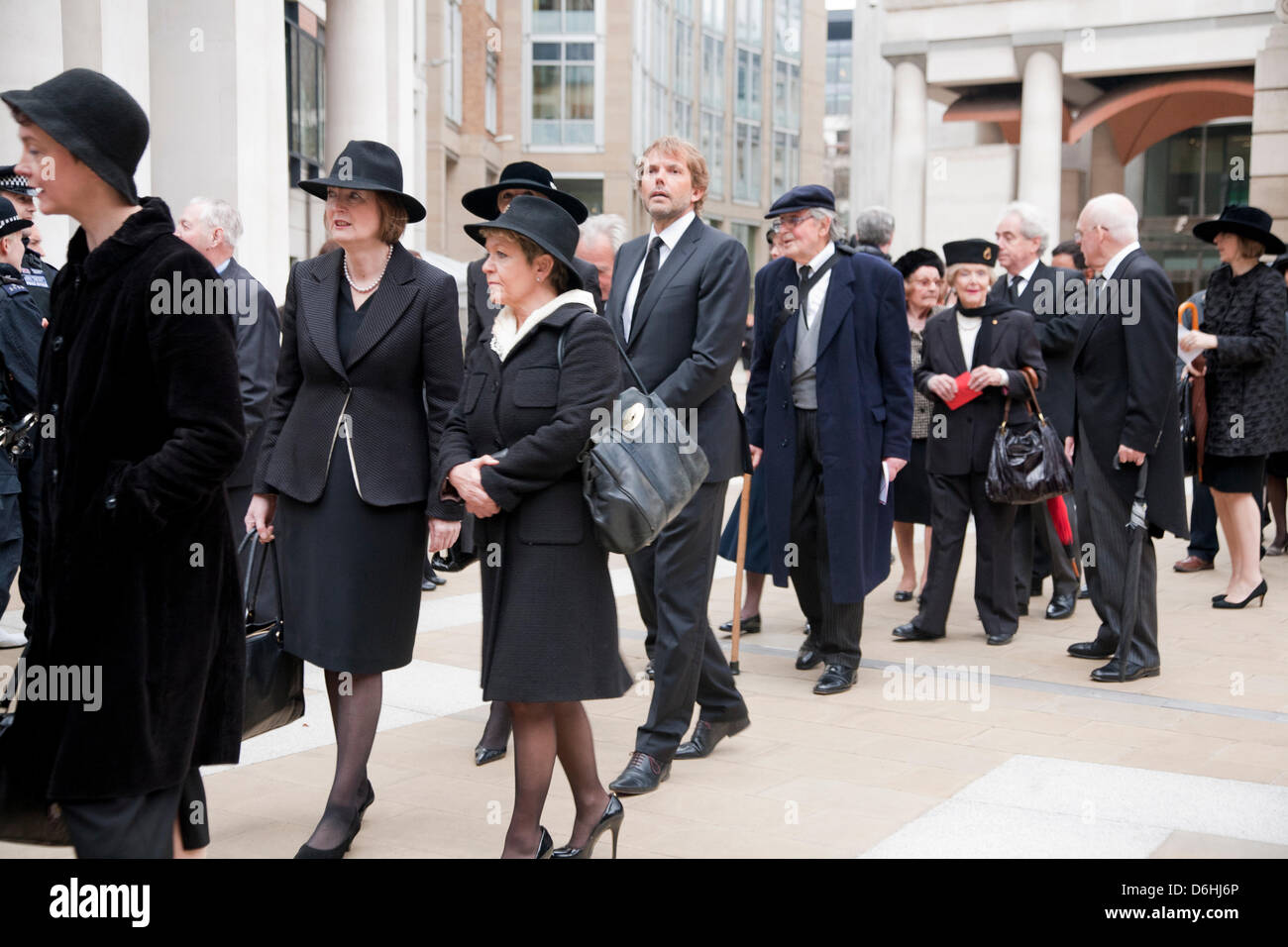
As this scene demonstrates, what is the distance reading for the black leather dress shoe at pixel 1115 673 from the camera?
6844 mm

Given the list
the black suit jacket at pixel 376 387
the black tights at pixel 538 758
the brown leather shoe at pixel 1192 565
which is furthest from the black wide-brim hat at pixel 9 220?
the brown leather shoe at pixel 1192 565

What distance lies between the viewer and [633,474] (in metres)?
3.91

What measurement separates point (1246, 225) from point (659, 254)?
4476 mm

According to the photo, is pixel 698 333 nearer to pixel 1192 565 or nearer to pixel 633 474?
pixel 633 474

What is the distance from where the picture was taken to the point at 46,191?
3.12 meters

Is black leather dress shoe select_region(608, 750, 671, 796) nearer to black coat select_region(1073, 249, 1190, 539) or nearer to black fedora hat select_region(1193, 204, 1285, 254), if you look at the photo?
black coat select_region(1073, 249, 1190, 539)

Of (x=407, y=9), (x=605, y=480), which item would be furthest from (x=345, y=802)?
→ (x=407, y=9)

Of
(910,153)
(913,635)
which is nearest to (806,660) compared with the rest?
(913,635)

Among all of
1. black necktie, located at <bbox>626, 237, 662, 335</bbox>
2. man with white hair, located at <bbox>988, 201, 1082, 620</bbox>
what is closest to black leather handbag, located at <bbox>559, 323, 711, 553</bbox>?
black necktie, located at <bbox>626, 237, 662, 335</bbox>

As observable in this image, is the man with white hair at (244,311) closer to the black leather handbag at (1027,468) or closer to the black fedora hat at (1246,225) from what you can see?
the black leather handbag at (1027,468)

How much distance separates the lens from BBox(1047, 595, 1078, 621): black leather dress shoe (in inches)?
342

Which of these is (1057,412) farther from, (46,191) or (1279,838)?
(46,191)

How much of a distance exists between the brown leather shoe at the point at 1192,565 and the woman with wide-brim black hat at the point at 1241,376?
1.20m

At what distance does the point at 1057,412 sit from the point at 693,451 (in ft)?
16.6
